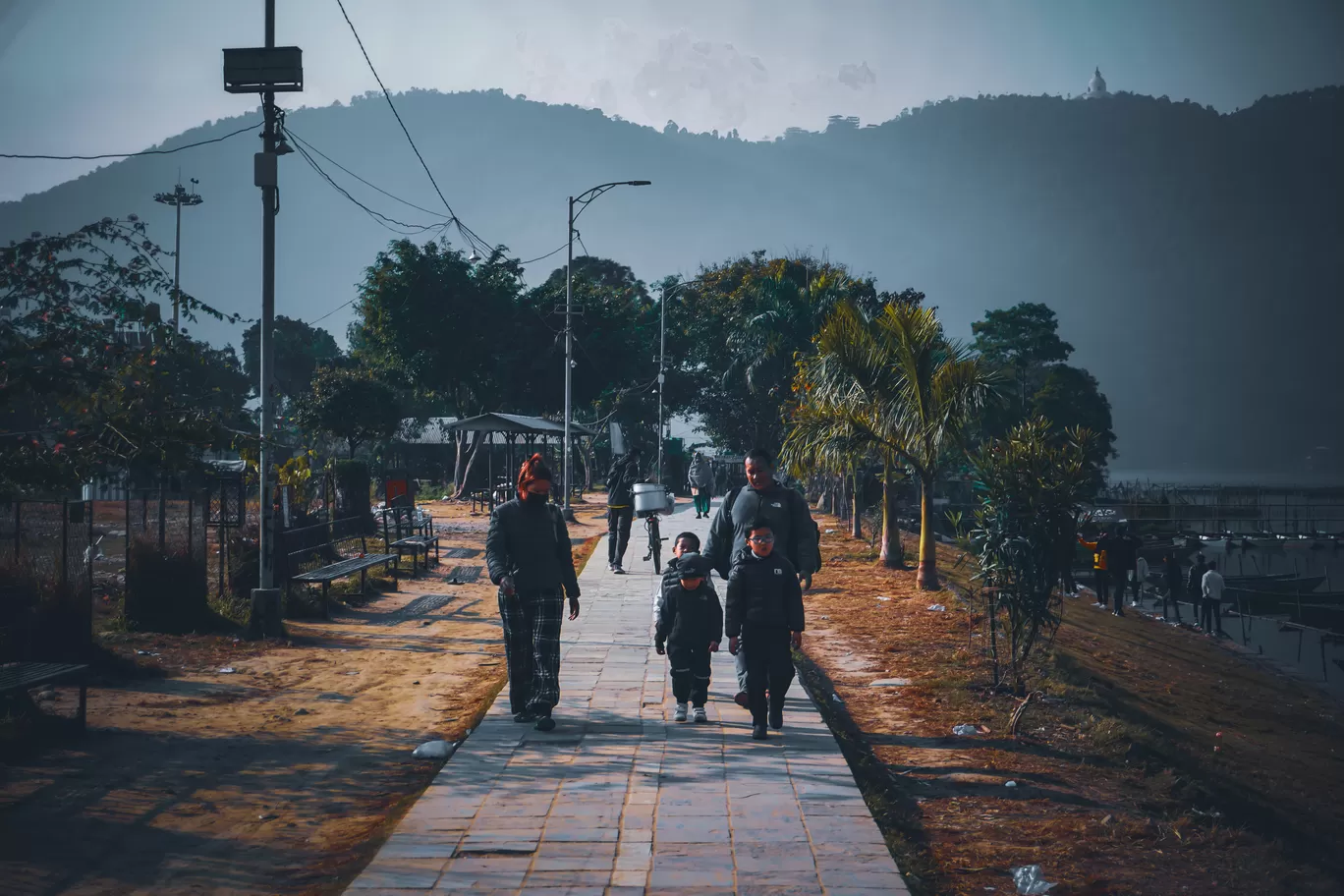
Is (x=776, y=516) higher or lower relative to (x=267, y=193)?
lower

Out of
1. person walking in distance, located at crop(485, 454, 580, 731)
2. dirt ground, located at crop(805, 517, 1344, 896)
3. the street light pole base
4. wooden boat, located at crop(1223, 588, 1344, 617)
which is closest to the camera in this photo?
dirt ground, located at crop(805, 517, 1344, 896)

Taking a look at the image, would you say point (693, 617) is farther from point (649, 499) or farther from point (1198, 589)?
point (1198, 589)

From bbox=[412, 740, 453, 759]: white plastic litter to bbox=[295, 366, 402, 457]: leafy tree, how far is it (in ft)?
91.2

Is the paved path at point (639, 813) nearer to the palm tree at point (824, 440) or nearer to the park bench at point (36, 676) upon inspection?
the park bench at point (36, 676)

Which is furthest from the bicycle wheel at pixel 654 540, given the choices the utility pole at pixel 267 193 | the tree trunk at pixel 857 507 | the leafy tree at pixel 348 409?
the leafy tree at pixel 348 409

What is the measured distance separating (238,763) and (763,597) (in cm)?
363

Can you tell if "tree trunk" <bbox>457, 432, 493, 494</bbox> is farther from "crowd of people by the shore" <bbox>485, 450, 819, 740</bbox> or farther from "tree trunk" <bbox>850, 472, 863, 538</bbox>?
"crowd of people by the shore" <bbox>485, 450, 819, 740</bbox>

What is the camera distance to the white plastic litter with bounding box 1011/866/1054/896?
5133mm

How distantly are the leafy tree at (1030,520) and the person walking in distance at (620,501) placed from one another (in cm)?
791

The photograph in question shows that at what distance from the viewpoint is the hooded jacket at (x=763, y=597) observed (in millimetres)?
7223

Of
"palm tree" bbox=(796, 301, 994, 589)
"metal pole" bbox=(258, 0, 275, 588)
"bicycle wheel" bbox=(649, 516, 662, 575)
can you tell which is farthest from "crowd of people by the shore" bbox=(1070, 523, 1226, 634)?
"metal pole" bbox=(258, 0, 275, 588)

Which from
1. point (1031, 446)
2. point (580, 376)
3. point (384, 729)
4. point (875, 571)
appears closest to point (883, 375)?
point (875, 571)

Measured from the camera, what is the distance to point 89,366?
7840mm

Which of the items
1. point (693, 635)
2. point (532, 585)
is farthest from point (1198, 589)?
point (532, 585)
